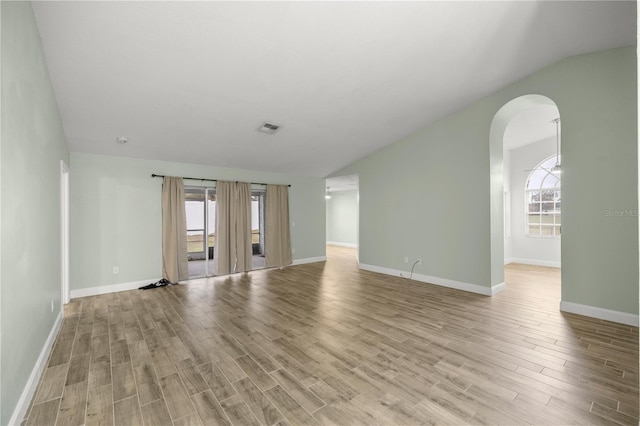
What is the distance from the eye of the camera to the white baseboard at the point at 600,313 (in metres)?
3.21

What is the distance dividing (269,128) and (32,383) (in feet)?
12.8

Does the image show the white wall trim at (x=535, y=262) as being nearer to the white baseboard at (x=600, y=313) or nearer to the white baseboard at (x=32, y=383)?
the white baseboard at (x=600, y=313)

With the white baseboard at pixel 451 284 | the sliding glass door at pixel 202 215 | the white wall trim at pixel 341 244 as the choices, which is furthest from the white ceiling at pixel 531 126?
the sliding glass door at pixel 202 215

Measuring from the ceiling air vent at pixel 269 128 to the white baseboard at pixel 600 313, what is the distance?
488 centimetres

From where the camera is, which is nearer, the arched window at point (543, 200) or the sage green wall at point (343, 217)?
the arched window at point (543, 200)

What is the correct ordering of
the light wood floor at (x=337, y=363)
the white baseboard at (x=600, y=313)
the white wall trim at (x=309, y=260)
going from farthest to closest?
the white wall trim at (x=309, y=260) → the white baseboard at (x=600, y=313) → the light wood floor at (x=337, y=363)

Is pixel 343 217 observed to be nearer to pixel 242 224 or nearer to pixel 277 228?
pixel 277 228

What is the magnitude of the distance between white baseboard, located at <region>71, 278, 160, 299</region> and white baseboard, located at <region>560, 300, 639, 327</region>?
6531 mm

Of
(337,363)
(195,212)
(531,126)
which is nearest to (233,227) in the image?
(195,212)

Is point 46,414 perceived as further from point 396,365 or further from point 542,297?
point 542,297

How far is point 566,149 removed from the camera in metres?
3.69

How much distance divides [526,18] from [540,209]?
571 cm

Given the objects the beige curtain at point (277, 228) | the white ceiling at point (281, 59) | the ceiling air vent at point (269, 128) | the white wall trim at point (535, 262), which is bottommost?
the white wall trim at point (535, 262)

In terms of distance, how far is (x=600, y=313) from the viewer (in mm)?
3414
